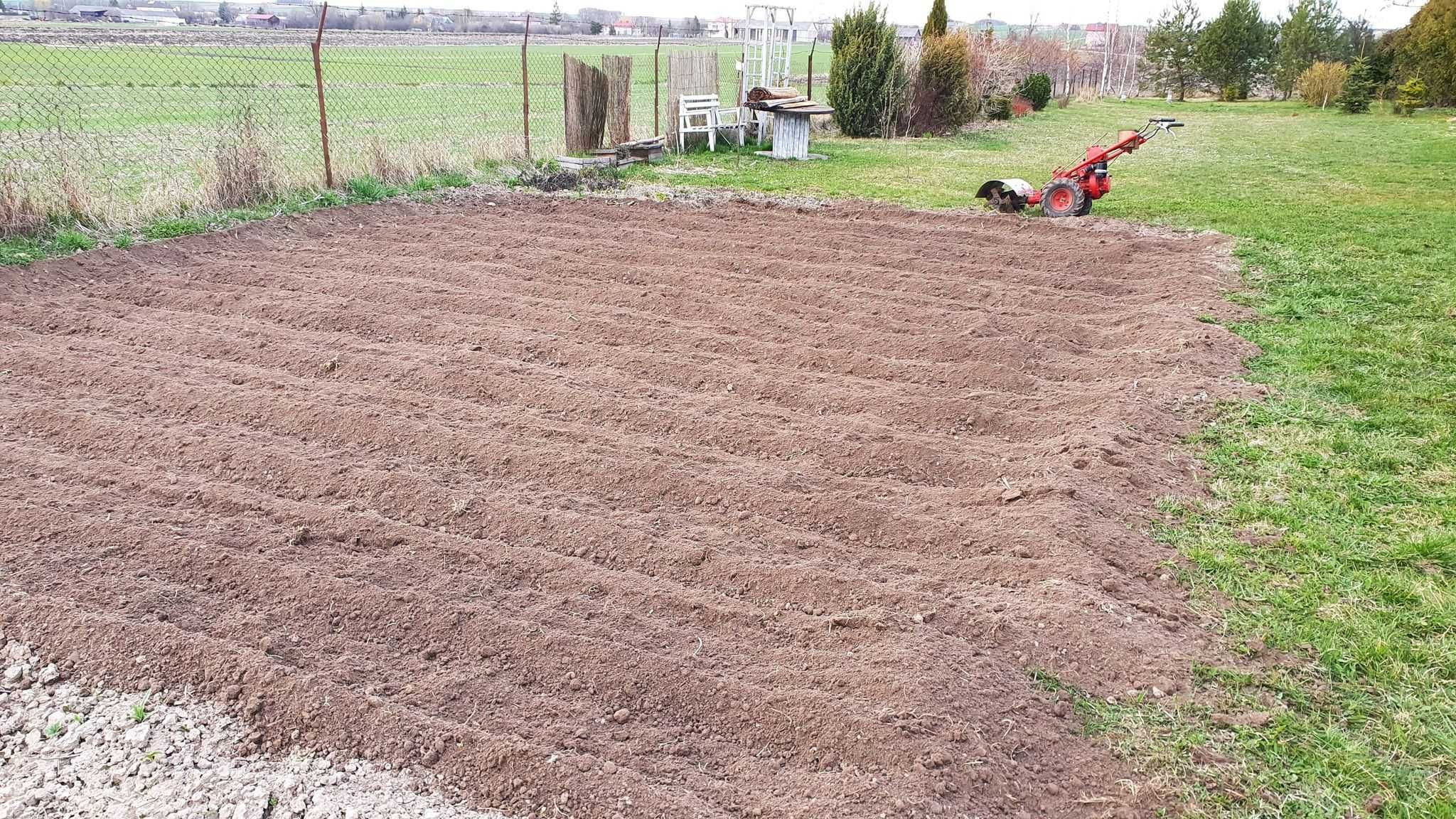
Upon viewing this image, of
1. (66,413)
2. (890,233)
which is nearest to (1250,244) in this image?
(890,233)

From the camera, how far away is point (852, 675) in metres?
3.00

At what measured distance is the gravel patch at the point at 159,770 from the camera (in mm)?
2504

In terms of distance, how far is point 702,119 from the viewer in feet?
49.4

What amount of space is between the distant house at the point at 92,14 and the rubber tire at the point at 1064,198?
16.8 meters

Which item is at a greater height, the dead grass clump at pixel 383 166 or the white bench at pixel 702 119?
the white bench at pixel 702 119

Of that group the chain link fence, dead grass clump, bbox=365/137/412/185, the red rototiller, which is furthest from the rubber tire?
dead grass clump, bbox=365/137/412/185

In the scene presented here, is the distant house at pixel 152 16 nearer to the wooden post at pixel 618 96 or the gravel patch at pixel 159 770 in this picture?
the wooden post at pixel 618 96

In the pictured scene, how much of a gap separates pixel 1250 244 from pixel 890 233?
3.35m

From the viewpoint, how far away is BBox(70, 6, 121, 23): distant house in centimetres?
1661

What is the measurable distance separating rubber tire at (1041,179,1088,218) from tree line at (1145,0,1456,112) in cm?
1999

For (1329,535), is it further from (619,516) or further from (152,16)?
(152,16)

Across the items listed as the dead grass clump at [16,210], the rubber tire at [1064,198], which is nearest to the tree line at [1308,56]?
the rubber tire at [1064,198]

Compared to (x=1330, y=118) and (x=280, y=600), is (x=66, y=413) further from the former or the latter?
(x=1330, y=118)

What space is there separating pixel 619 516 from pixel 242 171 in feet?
22.3
